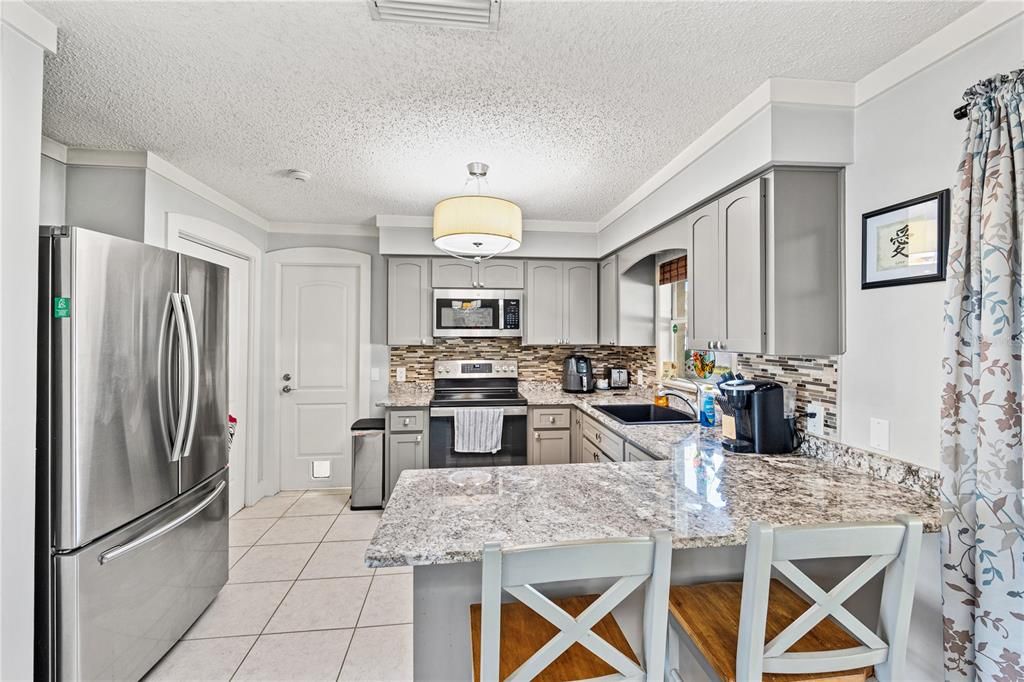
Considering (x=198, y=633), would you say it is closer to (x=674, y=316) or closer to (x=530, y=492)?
(x=530, y=492)

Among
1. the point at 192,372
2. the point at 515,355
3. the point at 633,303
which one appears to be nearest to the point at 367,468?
the point at 515,355

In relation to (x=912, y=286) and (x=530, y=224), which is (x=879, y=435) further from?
(x=530, y=224)

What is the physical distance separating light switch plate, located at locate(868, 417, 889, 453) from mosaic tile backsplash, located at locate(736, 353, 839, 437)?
0.16m

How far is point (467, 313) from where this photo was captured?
13.0ft

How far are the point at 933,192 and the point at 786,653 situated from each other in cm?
152

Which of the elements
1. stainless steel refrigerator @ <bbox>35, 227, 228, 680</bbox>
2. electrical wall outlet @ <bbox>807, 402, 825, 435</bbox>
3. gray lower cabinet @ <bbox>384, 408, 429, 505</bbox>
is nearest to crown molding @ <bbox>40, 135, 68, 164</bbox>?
stainless steel refrigerator @ <bbox>35, 227, 228, 680</bbox>

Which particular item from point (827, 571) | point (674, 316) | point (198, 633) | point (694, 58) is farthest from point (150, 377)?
point (674, 316)

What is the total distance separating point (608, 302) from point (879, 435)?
7.68 feet

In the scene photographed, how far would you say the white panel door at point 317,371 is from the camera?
4070 millimetres

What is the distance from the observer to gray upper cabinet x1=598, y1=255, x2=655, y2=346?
3.67 m

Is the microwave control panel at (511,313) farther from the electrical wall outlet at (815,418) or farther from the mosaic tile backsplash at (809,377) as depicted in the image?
the electrical wall outlet at (815,418)

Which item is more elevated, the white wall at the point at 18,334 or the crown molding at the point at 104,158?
the crown molding at the point at 104,158

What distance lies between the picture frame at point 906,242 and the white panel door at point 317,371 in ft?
12.0

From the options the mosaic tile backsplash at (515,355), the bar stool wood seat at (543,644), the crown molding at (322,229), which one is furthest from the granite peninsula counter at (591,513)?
the crown molding at (322,229)
